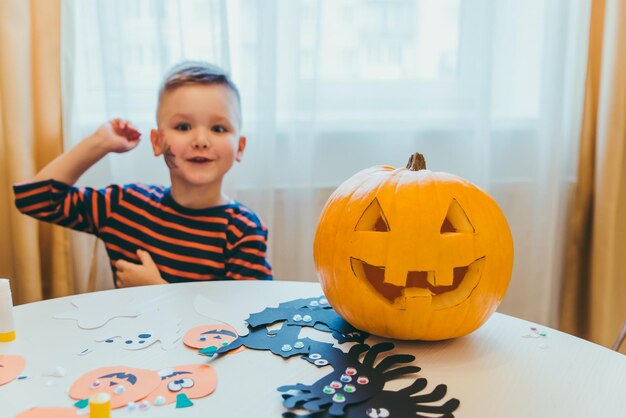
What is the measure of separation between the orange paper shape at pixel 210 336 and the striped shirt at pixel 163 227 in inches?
13.0

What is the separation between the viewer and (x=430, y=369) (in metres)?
A: 0.69

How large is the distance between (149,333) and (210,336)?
0.26 feet

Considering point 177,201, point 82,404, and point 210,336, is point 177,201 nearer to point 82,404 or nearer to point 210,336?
point 210,336

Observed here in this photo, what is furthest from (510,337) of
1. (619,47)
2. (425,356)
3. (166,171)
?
(619,47)

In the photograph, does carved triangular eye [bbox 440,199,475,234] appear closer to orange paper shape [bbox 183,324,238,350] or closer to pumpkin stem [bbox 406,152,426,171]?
pumpkin stem [bbox 406,152,426,171]

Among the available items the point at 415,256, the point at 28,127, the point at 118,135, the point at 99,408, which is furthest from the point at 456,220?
the point at 28,127

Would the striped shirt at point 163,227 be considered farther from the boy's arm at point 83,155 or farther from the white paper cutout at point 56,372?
the white paper cutout at point 56,372

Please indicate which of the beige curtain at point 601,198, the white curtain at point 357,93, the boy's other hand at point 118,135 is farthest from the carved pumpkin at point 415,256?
the beige curtain at point 601,198

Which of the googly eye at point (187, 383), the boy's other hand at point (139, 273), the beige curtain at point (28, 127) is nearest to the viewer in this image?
the googly eye at point (187, 383)

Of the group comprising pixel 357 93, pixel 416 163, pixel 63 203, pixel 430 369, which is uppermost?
pixel 357 93

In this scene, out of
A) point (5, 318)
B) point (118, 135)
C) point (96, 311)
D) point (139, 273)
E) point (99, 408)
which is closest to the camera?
point (99, 408)

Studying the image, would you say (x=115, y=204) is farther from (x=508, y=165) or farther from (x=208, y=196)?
(x=508, y=165)

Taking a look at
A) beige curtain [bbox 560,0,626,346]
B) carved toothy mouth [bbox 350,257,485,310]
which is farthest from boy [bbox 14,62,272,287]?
beige curtain [bbox 560,0,626,346]

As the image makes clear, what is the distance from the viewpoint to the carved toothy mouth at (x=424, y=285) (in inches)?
29.3
